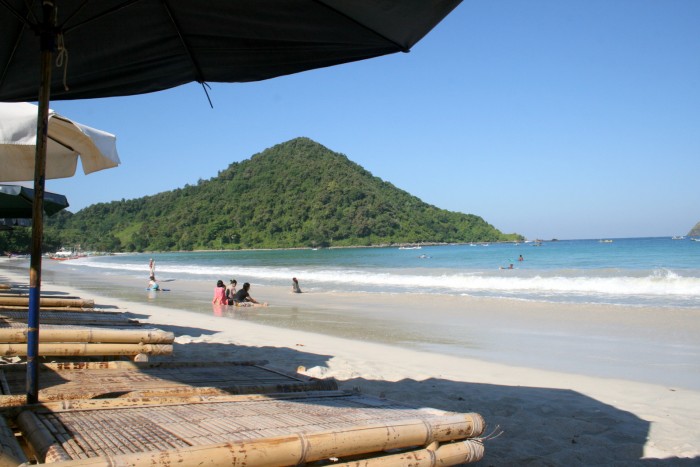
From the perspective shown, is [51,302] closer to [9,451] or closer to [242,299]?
[9,451]

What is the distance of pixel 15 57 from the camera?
3350mm

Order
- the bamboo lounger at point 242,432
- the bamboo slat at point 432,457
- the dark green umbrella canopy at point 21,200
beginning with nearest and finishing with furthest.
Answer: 1. the bamboo lounger at point 242,432
2. the bamboo slat at point 432,457
3. the dark green umbrella canopy at point 21,200

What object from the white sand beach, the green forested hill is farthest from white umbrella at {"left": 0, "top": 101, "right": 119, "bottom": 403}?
the green forested hill

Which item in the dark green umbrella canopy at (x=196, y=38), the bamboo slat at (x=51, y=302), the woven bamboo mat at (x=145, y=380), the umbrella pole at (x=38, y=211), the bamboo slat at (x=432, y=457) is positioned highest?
the dark green umbrella canopy at (x=196, y=38)

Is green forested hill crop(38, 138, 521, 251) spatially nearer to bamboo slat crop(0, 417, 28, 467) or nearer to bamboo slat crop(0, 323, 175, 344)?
bamboo slat crop(0, 323, 175, 344)

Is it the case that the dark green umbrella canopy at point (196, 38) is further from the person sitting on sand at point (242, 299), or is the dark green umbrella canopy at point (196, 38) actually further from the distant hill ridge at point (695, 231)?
the distant hill ridge at point (695, 231)

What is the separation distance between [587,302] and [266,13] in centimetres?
1516

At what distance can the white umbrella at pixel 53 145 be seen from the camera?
161 inches

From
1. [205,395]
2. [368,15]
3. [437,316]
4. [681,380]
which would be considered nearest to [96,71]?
[368,15]

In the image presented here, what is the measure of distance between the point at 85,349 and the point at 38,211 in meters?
1.67

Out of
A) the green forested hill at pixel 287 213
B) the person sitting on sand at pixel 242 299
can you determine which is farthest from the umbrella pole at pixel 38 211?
the green forested hill at pixel 287 213

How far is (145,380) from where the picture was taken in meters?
3.35

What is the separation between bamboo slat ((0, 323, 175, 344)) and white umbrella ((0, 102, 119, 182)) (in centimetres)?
137

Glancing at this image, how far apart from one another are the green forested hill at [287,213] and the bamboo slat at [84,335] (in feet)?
314
